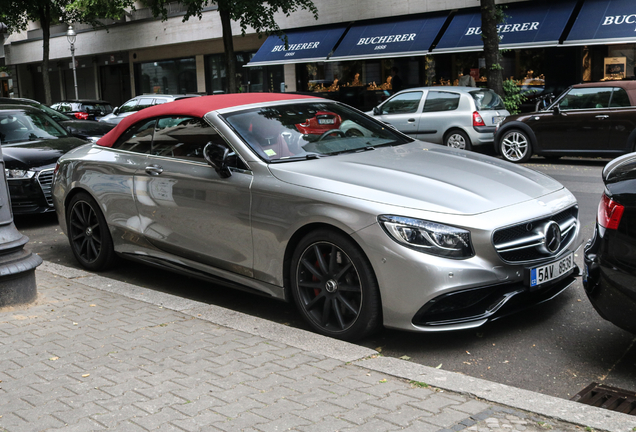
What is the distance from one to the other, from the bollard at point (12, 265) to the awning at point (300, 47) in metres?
20.4

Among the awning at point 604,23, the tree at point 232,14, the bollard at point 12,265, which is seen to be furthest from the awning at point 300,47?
the bollard at point 12,265

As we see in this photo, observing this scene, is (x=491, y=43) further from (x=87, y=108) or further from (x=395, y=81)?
(x=87, y=108)

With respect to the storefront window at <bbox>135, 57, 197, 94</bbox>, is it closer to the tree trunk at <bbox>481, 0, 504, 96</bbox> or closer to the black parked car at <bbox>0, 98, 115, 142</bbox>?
the tree trunk at <bbox>481, 0, 504, 96</bbox>

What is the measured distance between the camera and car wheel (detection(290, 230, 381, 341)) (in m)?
4.47

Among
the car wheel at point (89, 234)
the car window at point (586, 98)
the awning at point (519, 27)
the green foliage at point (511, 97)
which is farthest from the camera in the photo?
the awning at point (519, 27)

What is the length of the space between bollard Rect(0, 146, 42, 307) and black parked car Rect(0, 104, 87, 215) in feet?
13.7

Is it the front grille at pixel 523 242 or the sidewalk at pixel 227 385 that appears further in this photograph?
the front grille at pixel 523 242

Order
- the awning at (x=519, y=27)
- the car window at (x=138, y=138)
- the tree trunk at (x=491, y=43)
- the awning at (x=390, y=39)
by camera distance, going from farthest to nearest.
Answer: the awning at (x=390, y=39) → the awning at (x=519, y=27) → the tree trunk at (x=491, y=43) → the car window at (x=138, y=138)

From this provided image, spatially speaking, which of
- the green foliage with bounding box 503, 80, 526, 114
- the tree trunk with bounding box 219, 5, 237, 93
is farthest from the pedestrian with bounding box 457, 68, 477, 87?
the tree trunk with bounding box 219, 5, 237, 93

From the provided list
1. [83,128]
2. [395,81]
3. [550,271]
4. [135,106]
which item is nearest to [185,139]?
[550,271]

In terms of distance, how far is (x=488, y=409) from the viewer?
3.48 m

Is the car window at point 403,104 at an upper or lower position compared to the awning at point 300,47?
lower

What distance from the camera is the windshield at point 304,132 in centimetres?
539

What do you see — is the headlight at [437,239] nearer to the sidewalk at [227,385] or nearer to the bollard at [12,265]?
the sidewalk at [227,385]
